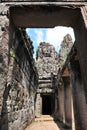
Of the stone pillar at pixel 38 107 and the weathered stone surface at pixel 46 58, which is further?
the weathered stone surface at pixel 46 58

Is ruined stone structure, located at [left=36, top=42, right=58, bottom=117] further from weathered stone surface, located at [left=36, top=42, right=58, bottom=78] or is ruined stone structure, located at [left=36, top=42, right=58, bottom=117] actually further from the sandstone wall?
the sandstone wall

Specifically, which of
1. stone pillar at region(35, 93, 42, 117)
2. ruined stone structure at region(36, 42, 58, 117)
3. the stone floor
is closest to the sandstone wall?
the stone floor

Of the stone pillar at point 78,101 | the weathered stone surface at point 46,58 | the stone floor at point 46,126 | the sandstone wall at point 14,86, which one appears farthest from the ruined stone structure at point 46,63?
the sandstone wall at point 14,86

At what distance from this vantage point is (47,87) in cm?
1591

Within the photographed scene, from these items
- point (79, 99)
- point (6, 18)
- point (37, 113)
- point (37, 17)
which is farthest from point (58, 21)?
point (37, 113)

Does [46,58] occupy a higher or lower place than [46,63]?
higher

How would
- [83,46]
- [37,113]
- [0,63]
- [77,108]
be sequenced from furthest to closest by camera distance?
1. [37,113]
2. [77,108]
3. [83,46]
4. [0,63]

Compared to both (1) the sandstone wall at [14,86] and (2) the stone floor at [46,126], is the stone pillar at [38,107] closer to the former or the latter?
(2) the stone floor at [46,126]

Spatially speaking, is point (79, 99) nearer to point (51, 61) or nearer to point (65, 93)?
point (65, 93)

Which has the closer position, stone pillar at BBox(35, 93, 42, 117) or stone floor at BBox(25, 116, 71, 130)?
stone floor at BBox(25, 116, 71, 130)

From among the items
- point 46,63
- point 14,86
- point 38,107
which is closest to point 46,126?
point 14,86

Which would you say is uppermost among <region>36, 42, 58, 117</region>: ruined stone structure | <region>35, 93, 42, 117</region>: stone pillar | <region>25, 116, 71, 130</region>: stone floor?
<region>36, 42, 58, 117</region>: ruined stone structure

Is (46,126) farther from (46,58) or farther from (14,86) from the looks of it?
(46,58)

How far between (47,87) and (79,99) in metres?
9.43
